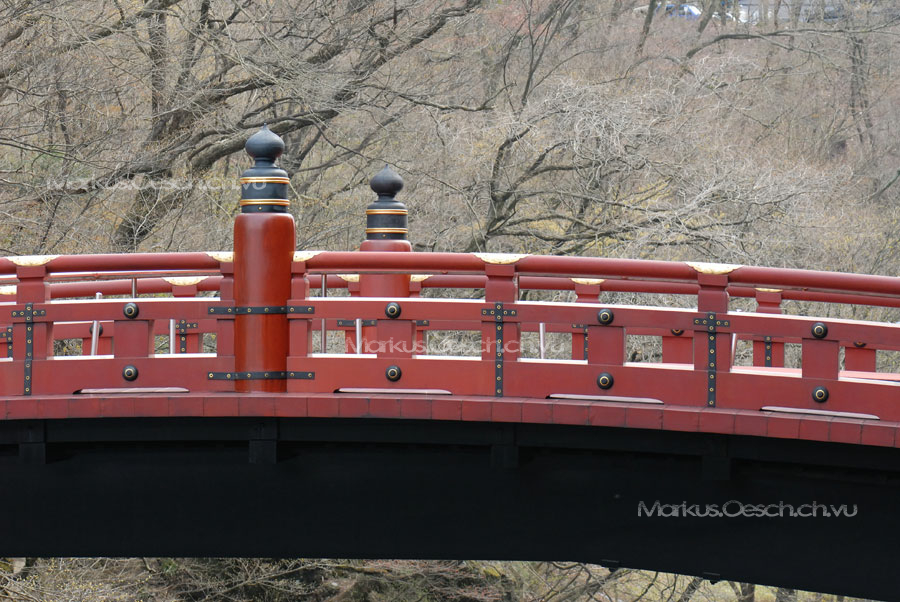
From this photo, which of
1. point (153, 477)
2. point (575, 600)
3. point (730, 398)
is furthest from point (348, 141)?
point (730, 398)

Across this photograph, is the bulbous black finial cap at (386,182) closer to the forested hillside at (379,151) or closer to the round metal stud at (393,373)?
the round metal stud at (393,373)

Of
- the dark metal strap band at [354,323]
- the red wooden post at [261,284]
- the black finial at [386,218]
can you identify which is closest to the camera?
the red wooden post at [261,284]

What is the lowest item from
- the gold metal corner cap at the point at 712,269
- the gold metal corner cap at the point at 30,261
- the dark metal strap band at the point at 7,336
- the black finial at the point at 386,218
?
the dark metal strap band at the point at 7,336

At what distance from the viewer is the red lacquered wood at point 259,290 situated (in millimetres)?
6625

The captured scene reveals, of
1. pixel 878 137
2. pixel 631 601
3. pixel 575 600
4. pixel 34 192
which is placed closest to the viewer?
pixel 34 192

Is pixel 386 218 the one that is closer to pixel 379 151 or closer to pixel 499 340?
pixel 499 340

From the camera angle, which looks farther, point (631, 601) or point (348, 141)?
point (631, 601)

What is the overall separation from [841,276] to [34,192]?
36.3ft

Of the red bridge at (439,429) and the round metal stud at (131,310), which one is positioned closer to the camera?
the red bridge at (439,429)

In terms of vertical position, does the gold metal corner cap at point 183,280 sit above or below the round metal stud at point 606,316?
above

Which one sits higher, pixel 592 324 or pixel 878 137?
pixel 878 137

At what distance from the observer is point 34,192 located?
14273 millimetres

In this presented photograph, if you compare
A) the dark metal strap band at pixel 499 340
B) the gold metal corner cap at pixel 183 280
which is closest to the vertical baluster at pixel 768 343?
the dark metal strap band at pixel 499 340

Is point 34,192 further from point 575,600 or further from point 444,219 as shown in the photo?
point 575,600
